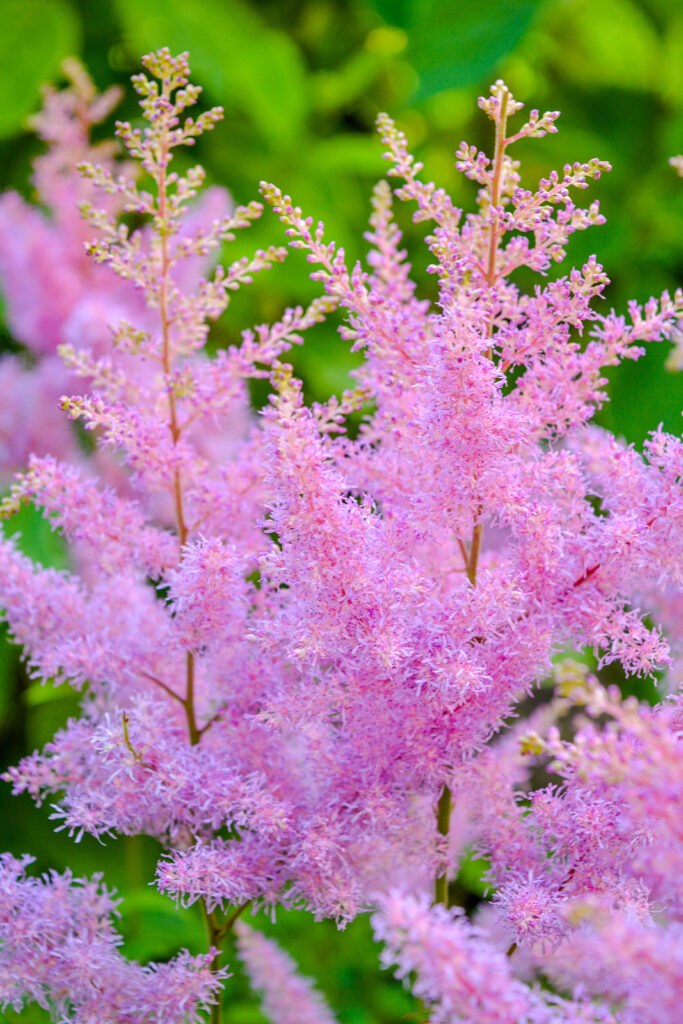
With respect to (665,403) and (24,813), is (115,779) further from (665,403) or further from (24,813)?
(24,813)

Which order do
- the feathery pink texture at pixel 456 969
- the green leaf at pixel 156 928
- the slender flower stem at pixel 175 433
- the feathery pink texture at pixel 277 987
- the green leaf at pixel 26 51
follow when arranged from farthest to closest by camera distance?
the green leaf at pixel 26 51 → the green leaf at pixel 156 928 → the feathery pink texture at pixel 277 987 → the slender flower stem at pixel 175 433 → the feathery pink texture at pixel 456 969

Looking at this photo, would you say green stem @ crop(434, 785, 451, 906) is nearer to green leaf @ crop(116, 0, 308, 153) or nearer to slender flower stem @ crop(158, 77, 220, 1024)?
slender flower stem @ crop(158, 77, 220, 1024)

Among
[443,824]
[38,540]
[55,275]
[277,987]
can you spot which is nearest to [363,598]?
[443,824]

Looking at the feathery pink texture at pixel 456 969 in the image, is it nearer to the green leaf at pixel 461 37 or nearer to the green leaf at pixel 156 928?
the green leaf at pixel 156 928

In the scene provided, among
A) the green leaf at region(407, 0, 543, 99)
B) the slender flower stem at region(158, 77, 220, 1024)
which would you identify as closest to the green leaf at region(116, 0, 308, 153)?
the green leaf at region(407, 0, 543, 99)

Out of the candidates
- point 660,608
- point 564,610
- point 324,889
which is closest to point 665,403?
point 660,608

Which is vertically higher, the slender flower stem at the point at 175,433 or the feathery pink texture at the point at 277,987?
the slender flower stem at the point at 175,433

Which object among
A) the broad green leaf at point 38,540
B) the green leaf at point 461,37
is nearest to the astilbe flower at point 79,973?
the broad green leaf at point 38,540
